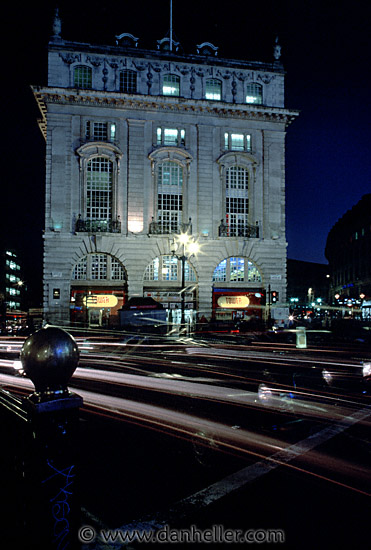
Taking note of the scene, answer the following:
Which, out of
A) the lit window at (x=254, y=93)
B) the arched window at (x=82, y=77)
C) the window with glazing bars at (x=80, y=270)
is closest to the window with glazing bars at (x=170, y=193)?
the window with glazing bars at (x=80, y=270)

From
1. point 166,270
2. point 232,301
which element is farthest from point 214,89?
point 232,301

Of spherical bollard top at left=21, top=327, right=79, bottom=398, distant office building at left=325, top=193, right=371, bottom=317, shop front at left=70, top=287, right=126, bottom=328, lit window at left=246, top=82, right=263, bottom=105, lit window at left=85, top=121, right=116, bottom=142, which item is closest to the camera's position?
spherical bollard top at left=21, top=327, right=79, bottom=398

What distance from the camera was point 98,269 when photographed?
1544 inches

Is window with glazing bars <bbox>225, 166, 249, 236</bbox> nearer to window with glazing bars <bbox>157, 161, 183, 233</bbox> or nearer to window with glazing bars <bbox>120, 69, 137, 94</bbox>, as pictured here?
window with glazing bars <bbox>157, 161, 183, 233</bbox>

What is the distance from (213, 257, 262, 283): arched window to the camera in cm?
4112

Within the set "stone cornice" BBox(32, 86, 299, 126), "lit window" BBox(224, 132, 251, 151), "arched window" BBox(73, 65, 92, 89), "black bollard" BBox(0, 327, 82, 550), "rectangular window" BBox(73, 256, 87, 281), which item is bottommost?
"black bollard" BBox(0, 327, 82, 550)

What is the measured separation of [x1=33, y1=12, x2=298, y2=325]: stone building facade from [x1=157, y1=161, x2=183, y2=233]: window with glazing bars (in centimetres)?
11

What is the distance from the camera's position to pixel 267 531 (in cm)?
382

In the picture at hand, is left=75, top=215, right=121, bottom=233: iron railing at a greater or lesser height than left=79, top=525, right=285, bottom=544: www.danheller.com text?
greater

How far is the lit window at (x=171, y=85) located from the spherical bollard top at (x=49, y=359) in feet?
139

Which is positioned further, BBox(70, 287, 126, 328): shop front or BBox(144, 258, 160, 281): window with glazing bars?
BBox(144, 258, 160, 281): window with glazing bars

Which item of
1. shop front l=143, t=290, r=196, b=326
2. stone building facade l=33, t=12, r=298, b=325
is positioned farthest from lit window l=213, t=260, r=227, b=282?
shop front l=143, t=290, r=196, b=326

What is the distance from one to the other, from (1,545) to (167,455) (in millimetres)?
3240

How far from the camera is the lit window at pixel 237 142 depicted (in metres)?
41.4
